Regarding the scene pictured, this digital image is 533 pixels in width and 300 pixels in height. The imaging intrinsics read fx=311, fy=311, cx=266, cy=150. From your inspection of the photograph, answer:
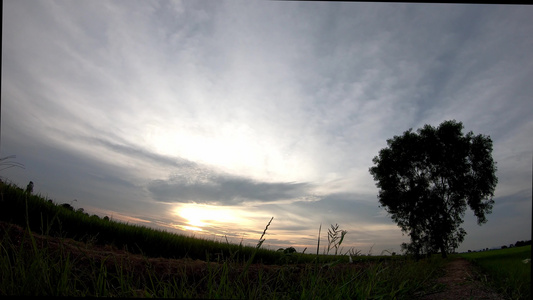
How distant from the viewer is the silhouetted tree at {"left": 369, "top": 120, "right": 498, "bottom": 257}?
69.2 ft

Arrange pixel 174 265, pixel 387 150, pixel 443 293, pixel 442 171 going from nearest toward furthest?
pixel 443 293 → pixel 174 265 → pixel 442 171 → pixel 387 150

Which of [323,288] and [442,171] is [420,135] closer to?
[442,171]

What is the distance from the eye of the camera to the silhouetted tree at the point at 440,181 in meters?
21.1

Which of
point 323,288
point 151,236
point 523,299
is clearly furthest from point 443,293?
point 151,236

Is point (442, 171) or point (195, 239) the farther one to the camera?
point (442, 171)

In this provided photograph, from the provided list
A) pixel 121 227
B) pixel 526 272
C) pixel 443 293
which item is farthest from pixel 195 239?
pixel 526 272

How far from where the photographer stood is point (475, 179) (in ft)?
69.6

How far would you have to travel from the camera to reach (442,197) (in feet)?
70.4

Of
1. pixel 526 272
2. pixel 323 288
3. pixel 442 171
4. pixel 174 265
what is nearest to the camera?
pixel 323 288

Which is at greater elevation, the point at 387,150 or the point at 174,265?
the point at 387,150

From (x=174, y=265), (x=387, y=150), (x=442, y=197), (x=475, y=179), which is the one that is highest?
(x=387, y=150)

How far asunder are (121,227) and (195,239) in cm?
257

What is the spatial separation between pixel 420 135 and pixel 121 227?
802 inches

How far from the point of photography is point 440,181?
2144 centimetres
